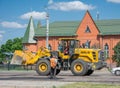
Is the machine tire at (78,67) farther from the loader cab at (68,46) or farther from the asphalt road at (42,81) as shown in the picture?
the asphalt road at (42,81)

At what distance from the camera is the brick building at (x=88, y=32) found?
3553 inches

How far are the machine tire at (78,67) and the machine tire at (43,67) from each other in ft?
6.90

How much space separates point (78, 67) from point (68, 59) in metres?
1.35

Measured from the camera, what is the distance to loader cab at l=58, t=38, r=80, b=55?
36.4 meters

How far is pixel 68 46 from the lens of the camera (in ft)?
121

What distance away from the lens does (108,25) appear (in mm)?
92062

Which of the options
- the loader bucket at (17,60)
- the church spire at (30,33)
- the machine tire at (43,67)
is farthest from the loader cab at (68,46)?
the church spire at (30,33)

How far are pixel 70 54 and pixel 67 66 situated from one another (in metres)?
1.11

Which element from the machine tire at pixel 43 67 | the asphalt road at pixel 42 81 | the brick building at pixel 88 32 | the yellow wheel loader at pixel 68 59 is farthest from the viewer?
the brick building at pixel 88 32

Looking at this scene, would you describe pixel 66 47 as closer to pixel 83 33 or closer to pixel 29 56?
pixel 29 56

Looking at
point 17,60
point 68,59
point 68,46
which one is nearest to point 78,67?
point 68,59

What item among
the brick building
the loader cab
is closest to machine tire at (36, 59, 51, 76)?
the loader cab

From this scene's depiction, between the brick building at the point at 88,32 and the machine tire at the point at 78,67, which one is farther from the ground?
the brick building at the point at 88,32

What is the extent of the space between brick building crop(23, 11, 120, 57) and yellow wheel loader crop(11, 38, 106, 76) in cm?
4964
